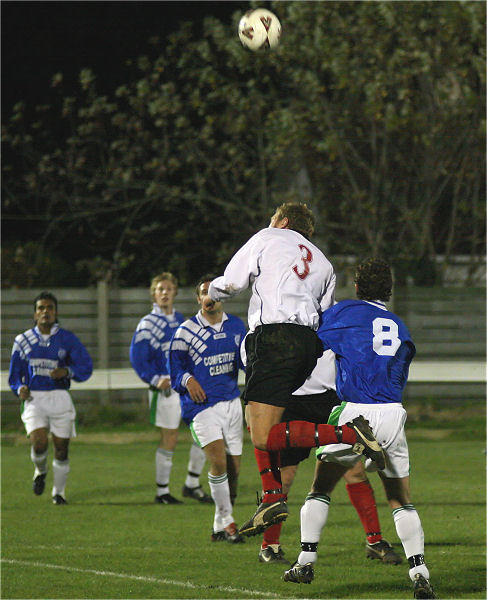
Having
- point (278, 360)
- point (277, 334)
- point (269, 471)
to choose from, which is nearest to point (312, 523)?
point (269, 471)

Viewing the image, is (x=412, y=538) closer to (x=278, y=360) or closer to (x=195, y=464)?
(x=278, y=360)

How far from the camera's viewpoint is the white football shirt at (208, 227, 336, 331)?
22.4 feet

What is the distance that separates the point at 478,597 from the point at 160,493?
15.9ft

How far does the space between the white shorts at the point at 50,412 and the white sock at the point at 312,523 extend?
475cm

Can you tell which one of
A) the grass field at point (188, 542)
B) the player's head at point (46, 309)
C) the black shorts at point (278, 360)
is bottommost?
the grass field at point (188, 542)

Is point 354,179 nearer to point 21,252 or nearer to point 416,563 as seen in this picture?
point 21,252

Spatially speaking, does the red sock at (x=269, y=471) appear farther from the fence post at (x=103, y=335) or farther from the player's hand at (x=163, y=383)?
the fence post at (x=103, y=335)

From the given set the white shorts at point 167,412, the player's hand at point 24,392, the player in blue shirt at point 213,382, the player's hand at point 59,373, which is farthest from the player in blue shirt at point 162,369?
the player in blue shirt at point 213,382

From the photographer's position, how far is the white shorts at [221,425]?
30.7 feet

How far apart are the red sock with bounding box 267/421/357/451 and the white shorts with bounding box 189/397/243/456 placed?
2.52 meters

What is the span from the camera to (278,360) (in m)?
6.86

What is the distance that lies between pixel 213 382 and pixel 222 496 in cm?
97

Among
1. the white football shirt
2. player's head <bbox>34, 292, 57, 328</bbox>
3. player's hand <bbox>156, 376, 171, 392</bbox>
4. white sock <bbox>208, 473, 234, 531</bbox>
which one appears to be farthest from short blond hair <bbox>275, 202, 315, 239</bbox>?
player's head <bbox>34, 292, 57, 328</bbox>

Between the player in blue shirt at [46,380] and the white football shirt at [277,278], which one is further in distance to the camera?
the player in blue shirt at [46,380]
